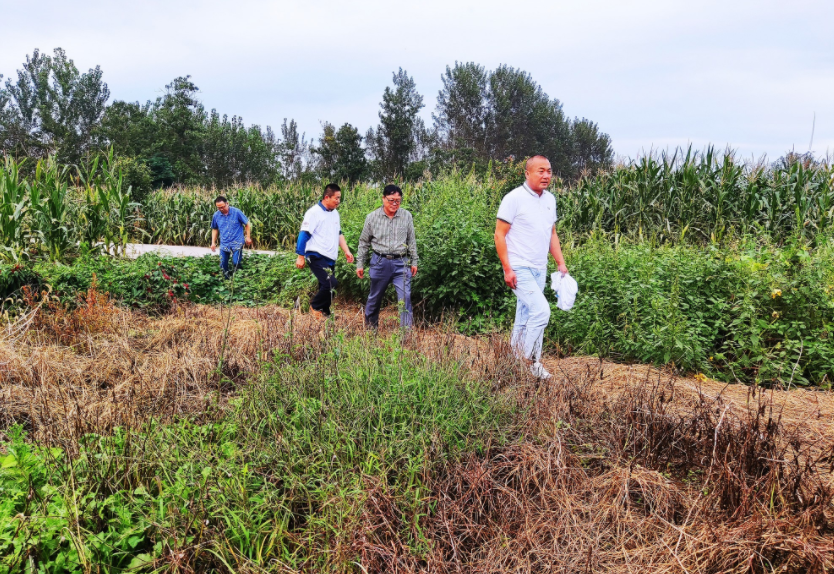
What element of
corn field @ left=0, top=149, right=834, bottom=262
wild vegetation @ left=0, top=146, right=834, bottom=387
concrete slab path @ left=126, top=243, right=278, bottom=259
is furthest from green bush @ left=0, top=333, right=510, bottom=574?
concrete slab path @ left=126, top=243, right=278, bottom=259

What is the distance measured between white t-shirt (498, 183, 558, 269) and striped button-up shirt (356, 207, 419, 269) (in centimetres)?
169

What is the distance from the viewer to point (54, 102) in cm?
6081

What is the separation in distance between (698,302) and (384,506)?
4.10 metres

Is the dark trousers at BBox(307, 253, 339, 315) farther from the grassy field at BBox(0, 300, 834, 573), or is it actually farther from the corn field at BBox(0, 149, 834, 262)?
the grassy field at BBox(0, 300, 834, 573)

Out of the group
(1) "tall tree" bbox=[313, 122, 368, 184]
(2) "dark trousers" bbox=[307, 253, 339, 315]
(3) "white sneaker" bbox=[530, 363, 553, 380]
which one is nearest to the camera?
(3) "white sneaker" bbox=[530, 363, 553, 380]

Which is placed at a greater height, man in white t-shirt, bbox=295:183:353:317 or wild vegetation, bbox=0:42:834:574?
man in white t-shirt, bbox=295:183:353:317

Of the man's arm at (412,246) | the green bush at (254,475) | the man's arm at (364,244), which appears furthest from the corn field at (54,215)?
the green bush at (254,475)

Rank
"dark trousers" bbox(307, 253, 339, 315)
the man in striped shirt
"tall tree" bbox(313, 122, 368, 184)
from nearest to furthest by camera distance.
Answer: the man in striped shirt < "dark trousers" bbox(307, 253, 339, 315) < "tall tree" bbox(313, 122, 368, 184)

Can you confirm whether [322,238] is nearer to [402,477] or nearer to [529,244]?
[529,244]

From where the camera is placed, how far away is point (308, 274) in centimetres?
909

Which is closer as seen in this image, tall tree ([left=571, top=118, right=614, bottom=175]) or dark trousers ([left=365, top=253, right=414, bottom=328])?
dark trousers ([left=365, top=253, right=414, bottom=328])

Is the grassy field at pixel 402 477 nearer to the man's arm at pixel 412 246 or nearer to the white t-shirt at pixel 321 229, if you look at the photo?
the man's arm at pixel 412 246

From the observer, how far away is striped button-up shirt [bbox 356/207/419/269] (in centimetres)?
635

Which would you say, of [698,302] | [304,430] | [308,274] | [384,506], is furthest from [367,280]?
[384,506]
